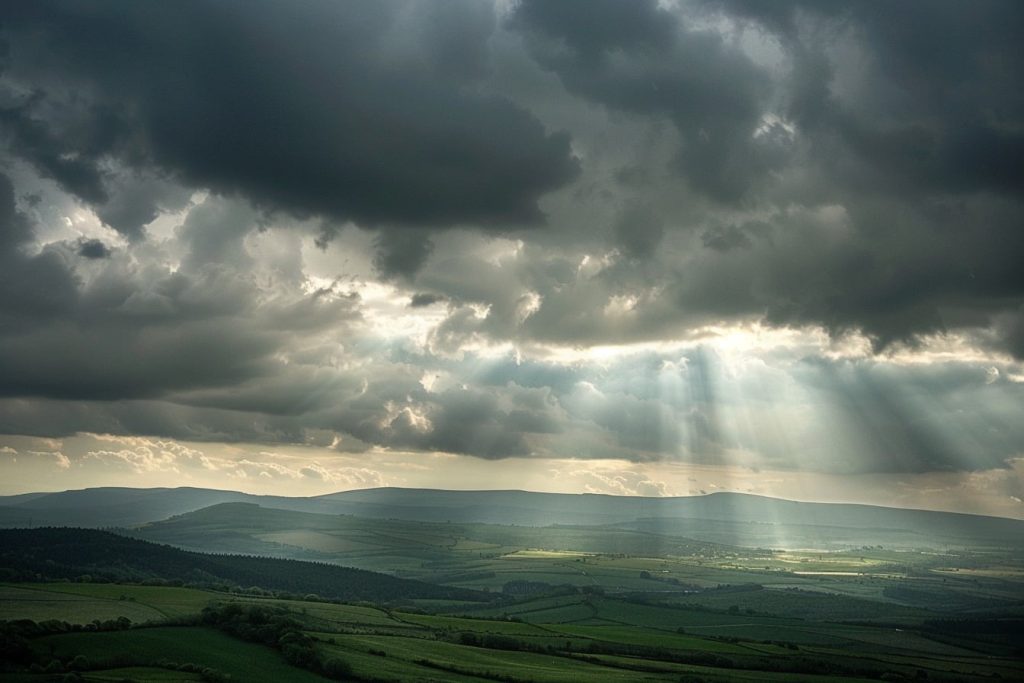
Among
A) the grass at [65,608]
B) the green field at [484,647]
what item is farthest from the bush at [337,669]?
the grass at [65,608]

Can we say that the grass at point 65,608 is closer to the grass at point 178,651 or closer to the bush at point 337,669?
the grass at point 178,651

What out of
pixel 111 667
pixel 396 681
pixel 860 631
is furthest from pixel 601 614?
pixel 111 667

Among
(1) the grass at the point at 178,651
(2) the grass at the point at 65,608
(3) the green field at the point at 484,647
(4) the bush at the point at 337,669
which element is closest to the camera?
(1) the grass at the point at 178,651

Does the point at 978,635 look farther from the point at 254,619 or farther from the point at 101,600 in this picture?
the point at 101,600

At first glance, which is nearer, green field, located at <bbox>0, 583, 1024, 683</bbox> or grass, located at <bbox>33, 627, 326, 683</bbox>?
grass, located at <bbox>33, 627, 326, 683</bbox>

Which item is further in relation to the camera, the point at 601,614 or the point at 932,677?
the point at 601,614

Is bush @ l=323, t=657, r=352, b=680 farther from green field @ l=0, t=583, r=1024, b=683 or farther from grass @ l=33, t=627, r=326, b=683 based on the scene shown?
grass @ l=33, t=627, r=326, b=683

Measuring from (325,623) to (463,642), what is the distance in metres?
19.9

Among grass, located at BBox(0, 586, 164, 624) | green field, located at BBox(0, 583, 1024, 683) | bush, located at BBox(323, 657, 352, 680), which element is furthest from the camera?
grass, located at BBox(0, 586, 164, 624)

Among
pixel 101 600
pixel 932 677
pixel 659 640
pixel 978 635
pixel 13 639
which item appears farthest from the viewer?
pixel 978 635

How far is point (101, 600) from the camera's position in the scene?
128 m

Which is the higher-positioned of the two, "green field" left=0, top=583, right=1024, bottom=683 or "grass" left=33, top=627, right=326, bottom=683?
"grass" left=33, top=627, right=326, bottom=683

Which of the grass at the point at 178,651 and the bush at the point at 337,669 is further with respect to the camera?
the bush at the point at 337,669

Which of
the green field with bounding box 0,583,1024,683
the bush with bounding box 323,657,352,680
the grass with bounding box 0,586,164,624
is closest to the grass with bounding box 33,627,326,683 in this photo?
the green field with bounding box 0,583,1024,683
